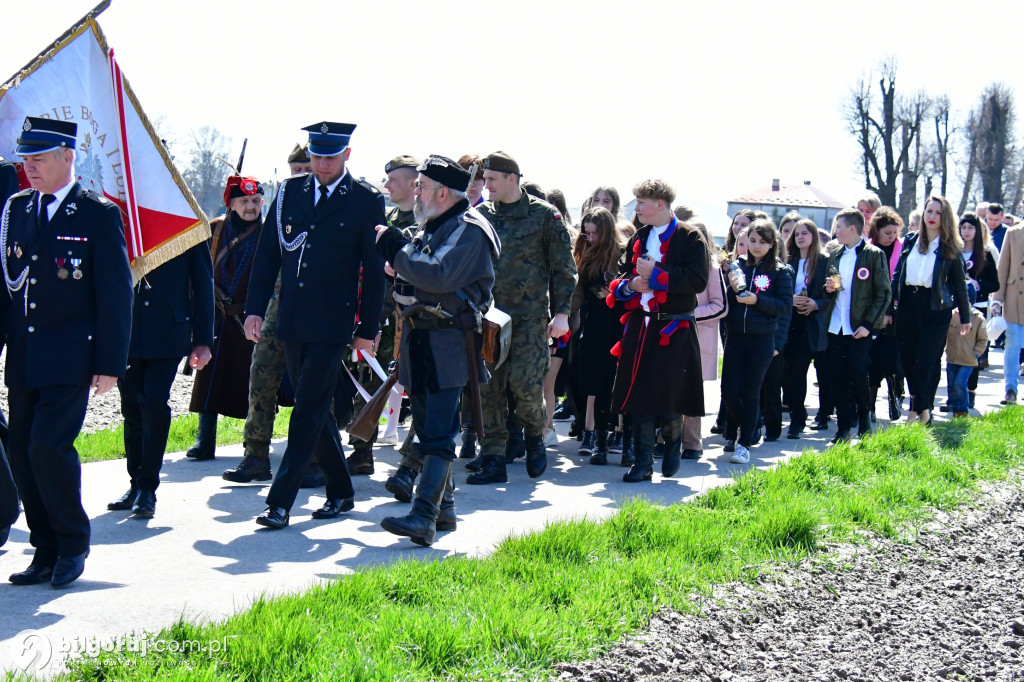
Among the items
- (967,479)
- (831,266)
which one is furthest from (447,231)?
(831,266)

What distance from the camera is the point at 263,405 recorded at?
7.52 metres

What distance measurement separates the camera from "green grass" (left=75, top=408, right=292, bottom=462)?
27.7 ft

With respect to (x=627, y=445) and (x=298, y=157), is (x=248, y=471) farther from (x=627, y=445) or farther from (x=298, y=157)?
(x=627, y=445)

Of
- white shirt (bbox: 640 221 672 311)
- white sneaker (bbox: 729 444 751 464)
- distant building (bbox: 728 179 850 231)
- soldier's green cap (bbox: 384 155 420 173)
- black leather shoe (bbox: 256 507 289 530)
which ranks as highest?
distant building (bbox: 728 179 850 231)

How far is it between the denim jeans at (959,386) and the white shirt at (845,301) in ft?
8.89

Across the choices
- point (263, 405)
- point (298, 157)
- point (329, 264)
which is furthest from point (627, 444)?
point (329, 264)

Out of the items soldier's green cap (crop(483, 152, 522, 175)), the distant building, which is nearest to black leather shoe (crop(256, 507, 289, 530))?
soldier's green cap (crop(483, 152, 522, 175))

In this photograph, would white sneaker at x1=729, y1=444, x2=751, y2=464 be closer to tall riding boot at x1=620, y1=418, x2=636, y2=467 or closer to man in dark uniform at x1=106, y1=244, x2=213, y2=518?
tall riding boot at x1=620, y1=418, x2=636, y2=467

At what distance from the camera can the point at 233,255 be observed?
27.7 ft

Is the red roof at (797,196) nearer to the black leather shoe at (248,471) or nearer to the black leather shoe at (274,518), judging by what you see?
the black leather shoe at (248,471)

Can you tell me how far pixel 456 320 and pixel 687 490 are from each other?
2.55 metres

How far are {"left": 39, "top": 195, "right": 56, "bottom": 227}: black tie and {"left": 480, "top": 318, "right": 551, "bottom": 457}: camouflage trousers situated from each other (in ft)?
12.0

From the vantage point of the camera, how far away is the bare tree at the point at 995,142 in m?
63.1

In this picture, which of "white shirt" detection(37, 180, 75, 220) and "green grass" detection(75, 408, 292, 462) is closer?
"white shirt" detection(37, 180, 75, 220)
